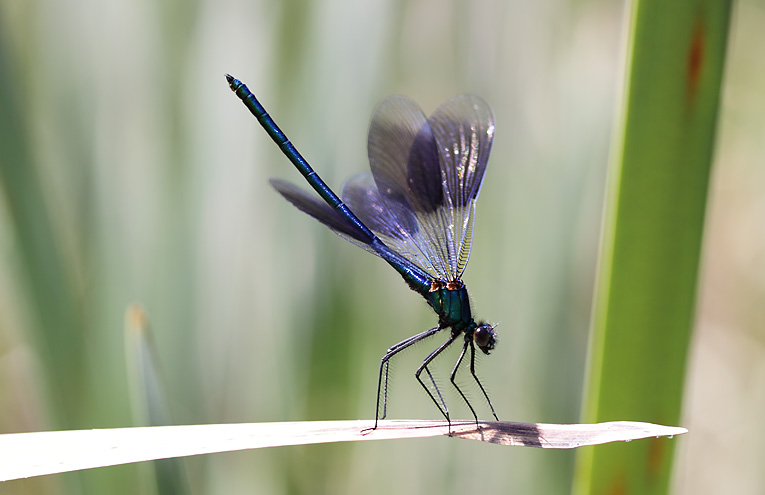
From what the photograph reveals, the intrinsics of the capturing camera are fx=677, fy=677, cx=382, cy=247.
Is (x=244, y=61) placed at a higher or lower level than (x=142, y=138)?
higher

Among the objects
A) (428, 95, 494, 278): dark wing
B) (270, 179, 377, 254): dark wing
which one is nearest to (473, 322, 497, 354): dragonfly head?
(428, 95, 494, 278): dark wing

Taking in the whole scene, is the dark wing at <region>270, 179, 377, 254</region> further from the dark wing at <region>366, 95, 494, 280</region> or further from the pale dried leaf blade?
the pale dried leaf blade

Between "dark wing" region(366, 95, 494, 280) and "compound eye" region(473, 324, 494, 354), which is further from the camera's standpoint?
"dark wing" region(366, 95, 494, 280)

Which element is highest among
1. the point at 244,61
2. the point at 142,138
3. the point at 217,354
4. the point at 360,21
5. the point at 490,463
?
the point at 360,21

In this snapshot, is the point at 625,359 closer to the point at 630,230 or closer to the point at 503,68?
the point at 630,230

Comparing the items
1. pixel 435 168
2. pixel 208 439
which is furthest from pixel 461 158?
pixel 208 439

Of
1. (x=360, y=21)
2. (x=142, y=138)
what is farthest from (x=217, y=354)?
(x=360, y=21)

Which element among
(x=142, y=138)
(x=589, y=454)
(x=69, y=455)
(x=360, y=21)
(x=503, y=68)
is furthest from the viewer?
(x=503, y=68)
